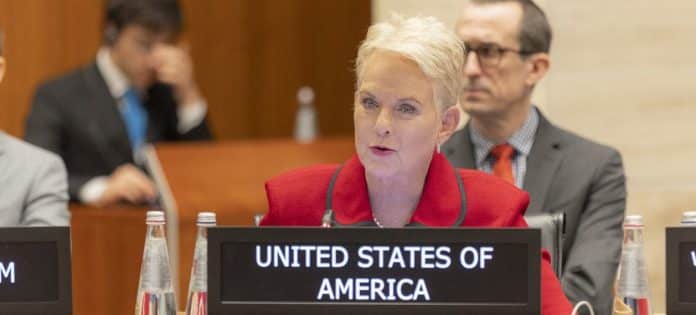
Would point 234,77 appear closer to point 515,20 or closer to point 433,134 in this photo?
point 515,20

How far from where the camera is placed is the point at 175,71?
7336mm

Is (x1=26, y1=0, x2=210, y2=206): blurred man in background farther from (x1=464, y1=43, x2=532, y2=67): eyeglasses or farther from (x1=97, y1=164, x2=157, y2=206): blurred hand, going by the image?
(x1=464, y1=43, x2=532, y2=67): eyeglasses

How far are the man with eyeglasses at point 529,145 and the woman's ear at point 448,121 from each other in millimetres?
985

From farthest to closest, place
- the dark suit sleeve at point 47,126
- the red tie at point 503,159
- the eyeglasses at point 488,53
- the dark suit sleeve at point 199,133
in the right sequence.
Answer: the dark suit sleeve at point 199,133 < the dark suit sleeve at point 47,126 < the eyeglasses at point 488,53 < the red tie at point 503,159

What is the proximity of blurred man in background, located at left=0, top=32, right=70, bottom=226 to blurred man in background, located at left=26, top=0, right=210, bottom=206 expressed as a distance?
2005mm

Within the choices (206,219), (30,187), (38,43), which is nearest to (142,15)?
(38,43)

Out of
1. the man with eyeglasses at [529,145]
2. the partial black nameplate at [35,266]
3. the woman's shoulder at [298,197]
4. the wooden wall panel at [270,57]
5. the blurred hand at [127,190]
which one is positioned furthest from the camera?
the wooden wall panel at [270,57]

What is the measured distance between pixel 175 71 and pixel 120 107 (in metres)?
0.47

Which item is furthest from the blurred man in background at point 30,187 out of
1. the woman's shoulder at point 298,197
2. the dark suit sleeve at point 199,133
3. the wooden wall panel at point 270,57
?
the wooden wall panel at point 270,57

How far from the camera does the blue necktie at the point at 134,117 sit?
7000 mm

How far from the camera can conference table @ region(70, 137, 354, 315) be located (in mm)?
6211

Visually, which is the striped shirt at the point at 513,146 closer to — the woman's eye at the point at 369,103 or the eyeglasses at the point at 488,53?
the eyeglasses at the point at 488,53

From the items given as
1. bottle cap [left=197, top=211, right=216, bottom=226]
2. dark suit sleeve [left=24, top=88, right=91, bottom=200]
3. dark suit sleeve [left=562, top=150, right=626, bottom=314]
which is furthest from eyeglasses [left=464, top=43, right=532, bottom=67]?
dark suit sleeve [left=24, top=88, right=91, bottom=200]

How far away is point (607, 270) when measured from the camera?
14.4 feet
